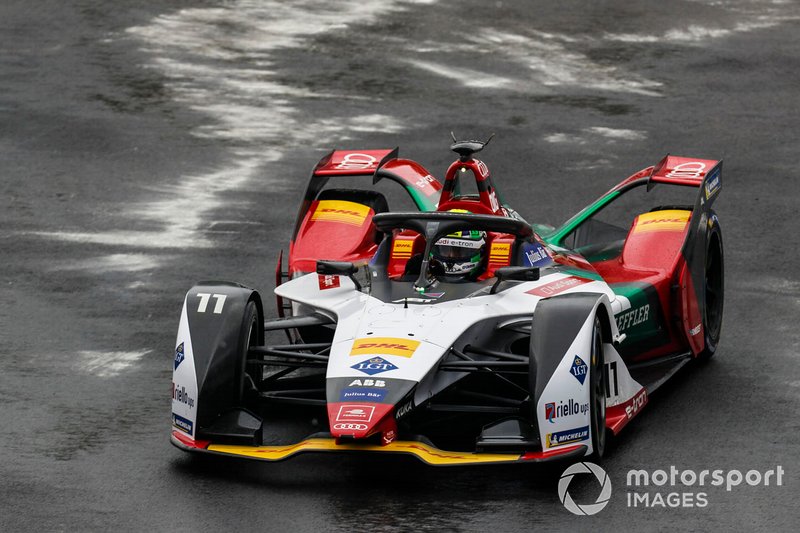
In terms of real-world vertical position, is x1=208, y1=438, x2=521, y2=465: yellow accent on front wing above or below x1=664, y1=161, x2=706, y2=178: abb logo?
below

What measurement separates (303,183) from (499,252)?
684 cm

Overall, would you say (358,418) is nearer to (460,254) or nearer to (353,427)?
(353,427)

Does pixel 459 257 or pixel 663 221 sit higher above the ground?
pixel 459 257

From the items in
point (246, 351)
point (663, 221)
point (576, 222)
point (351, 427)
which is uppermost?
point (351, 427)

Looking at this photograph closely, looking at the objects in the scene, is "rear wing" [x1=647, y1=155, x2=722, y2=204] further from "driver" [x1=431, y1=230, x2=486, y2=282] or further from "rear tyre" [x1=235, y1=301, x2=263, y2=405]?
"rear tyre" [x1=235, y1=301, x2=263, y2=405]

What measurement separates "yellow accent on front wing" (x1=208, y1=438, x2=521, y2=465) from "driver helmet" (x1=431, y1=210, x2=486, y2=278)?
1889 millimetres

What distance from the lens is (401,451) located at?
8617mm

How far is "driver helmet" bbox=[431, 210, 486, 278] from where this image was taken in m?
10.4

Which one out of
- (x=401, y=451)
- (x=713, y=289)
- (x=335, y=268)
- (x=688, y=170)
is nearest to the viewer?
(x=401, y=451)

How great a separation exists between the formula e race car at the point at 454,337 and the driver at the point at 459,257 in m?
0.01

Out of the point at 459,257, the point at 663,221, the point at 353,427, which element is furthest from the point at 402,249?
the point at 663,221

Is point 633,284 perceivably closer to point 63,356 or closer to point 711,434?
point 711,434

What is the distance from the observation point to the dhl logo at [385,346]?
9.08 m

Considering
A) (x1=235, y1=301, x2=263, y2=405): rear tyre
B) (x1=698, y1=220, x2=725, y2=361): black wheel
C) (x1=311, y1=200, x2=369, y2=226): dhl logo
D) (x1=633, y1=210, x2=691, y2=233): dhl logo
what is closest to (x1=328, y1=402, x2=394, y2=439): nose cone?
(x1=235, y1=301, x2=263, y2=405): rear tyre
